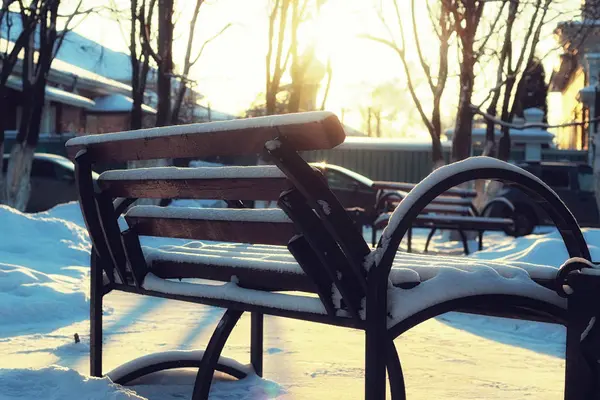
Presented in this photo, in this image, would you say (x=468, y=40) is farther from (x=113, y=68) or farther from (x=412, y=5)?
(x=113, y=68)

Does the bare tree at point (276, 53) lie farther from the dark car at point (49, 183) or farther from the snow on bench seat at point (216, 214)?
the snow on bench seat at point (216, 214)

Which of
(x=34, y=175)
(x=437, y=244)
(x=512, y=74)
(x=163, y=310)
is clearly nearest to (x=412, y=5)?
(x=512, y=74)

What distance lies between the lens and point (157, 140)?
2656 millimetres

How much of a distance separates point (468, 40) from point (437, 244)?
3.43m

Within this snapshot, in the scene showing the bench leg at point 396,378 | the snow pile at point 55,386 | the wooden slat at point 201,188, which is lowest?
the snow pile at point 55,386

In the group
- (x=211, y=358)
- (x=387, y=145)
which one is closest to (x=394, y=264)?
(x=211, y=358)

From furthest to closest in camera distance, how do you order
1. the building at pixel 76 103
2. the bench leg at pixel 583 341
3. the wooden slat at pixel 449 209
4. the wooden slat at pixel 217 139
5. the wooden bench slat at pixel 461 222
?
1. the building at pixel 76 103
2. the wooden slat at pixel 449 209
3. the wooden bench slat at pixel 461 222
4. the bench leg at pixel 583 341
5. the wooden slat at pixel 217 139

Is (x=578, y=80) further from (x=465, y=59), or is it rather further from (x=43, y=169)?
(x=43, y=169)

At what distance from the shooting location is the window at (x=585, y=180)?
17.6 m

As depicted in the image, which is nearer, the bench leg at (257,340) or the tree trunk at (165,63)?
the bench leg at (257,340)

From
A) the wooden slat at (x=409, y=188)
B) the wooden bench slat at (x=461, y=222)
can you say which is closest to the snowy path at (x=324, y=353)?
the wooden bench slat at (x=461, y=222)

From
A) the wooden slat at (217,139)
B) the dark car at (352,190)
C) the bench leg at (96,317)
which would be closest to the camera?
the wooden slat at (217,139)

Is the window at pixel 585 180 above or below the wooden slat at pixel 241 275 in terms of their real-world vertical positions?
below

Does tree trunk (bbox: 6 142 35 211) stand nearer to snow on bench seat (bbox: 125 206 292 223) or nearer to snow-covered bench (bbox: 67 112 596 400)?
snow-covered bench (bbox: 67 112 596 400)
